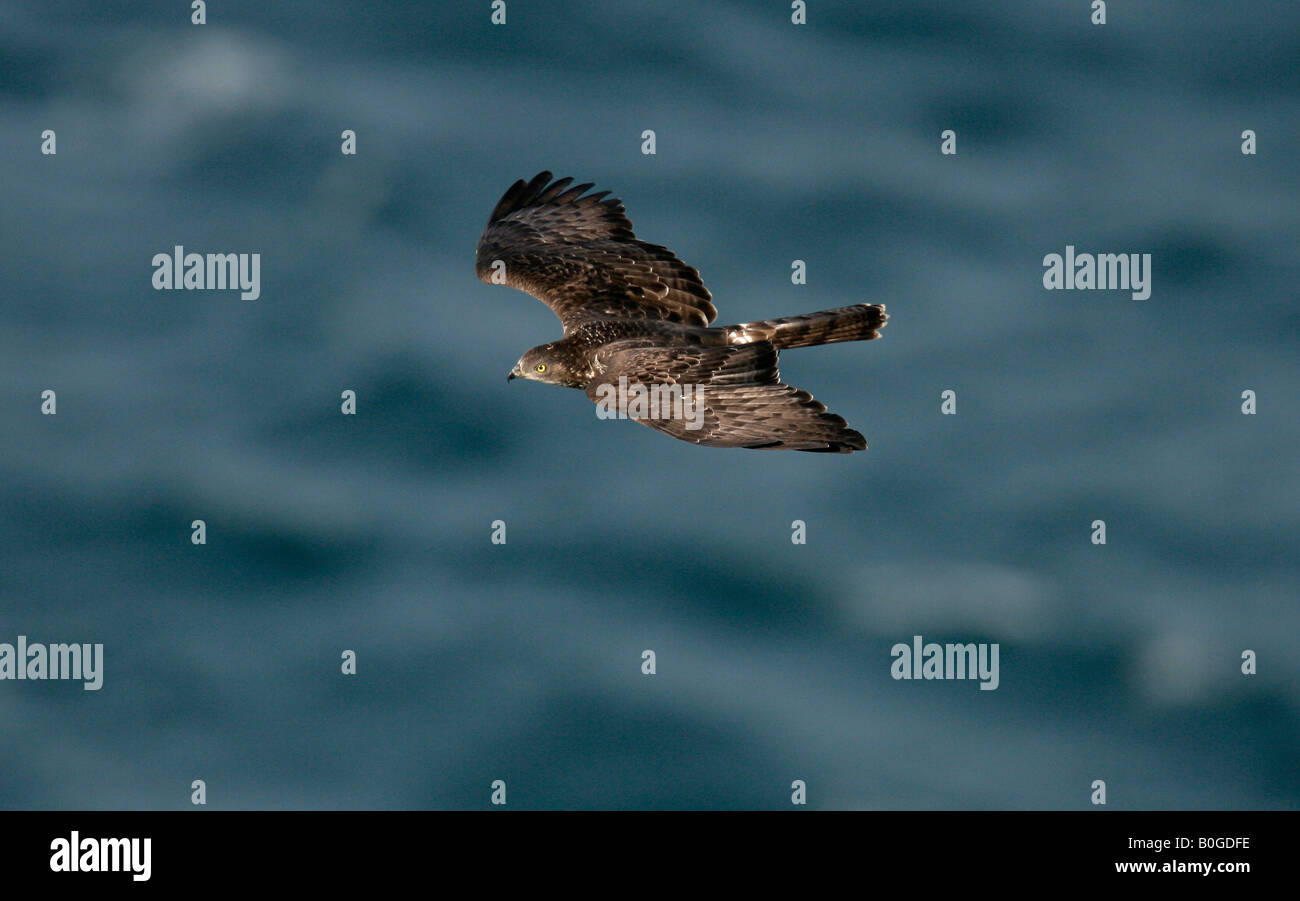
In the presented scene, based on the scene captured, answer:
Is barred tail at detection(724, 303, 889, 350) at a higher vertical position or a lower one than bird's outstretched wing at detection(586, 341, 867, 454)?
higher

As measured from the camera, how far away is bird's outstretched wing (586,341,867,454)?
22.8 metres

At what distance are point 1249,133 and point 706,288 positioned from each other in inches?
510

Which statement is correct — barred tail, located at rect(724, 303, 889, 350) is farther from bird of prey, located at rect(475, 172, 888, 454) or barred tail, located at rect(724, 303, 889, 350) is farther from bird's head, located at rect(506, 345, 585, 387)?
bird's head, located at rect(506, 345, 585, 387)

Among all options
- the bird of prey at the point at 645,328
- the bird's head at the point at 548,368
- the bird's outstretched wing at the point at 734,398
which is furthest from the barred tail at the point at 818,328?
the bird's head at the point at 548,368

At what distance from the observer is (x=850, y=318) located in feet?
84.0

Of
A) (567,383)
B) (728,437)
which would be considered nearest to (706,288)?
(567,383)

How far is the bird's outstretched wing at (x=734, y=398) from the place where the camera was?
22781 mm

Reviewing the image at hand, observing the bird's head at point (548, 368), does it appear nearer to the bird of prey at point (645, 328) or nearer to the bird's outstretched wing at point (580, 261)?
the bird of prey at point (645, 328)

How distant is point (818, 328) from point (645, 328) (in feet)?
8.32

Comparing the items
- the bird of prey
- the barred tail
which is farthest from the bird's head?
the barred tail

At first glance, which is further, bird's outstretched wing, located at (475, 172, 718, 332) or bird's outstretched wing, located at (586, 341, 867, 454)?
bird's outstretched wing, located at (475, 172, 718, 332)

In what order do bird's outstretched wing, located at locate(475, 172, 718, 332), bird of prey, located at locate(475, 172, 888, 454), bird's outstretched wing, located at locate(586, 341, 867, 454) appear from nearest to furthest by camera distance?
1. bird's outstretched wing, located at locate(586, 341, 867, 454)
2. bird of prey, located at locate(475, 172, 888, 454)
3. bird's outstretched wing, located at locate(475, 172, 718, 332)

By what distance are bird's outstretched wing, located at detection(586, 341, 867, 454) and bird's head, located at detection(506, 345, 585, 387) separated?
1.03m
